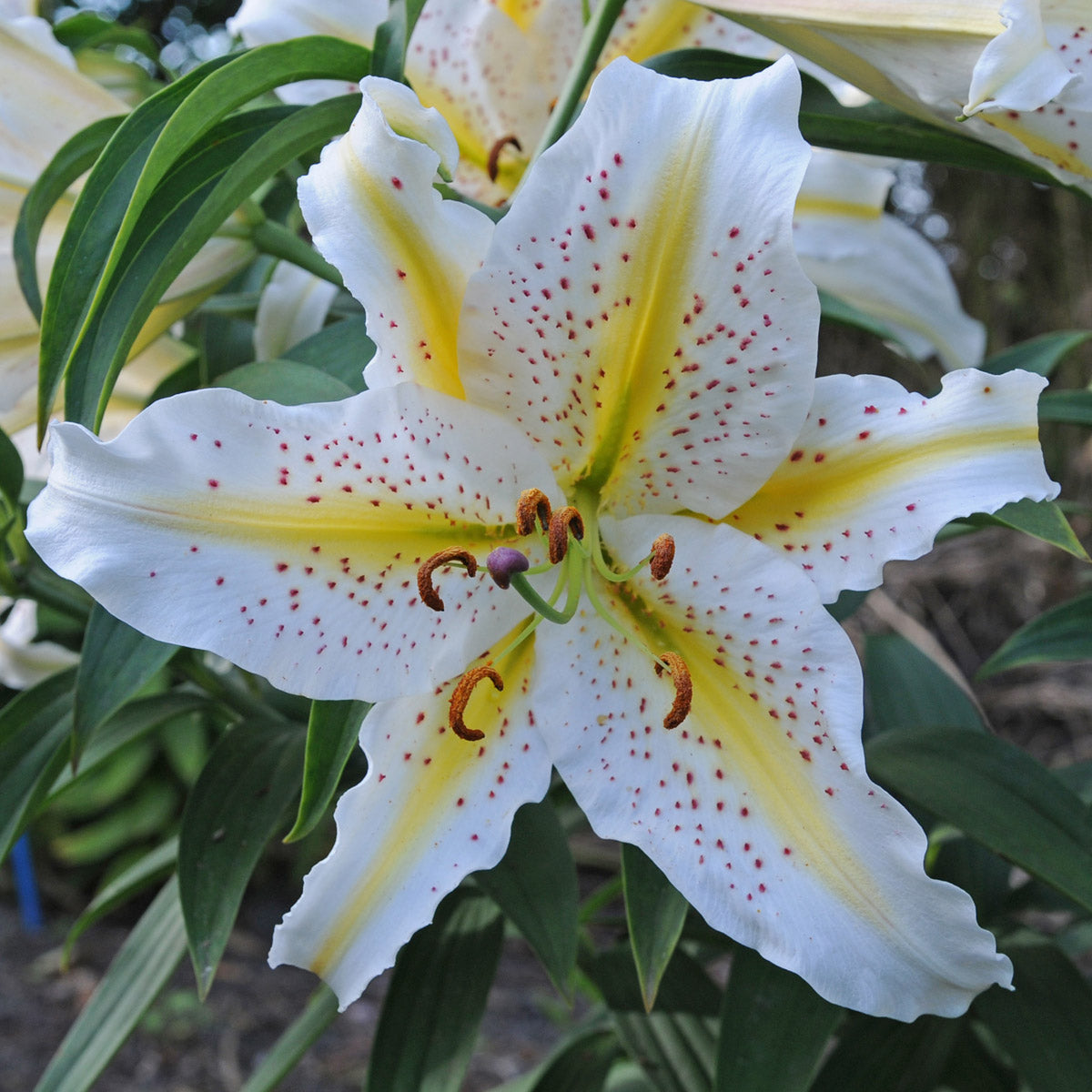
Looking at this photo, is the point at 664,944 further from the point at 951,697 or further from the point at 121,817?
the point at 121,817

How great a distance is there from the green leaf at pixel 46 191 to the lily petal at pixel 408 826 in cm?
27

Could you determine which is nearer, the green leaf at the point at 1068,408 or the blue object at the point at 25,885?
the green leaf at the point at 1068,408

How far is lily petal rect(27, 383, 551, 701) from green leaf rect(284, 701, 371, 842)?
4 cm

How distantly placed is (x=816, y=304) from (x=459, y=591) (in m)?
0.19

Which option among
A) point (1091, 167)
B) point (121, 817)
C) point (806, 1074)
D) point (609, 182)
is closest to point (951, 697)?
point (806, 1074)

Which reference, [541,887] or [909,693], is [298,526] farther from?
[909,693]

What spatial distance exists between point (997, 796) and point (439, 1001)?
39cm

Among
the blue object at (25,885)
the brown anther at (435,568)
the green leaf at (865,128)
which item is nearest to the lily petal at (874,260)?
the green leaf at (865,128)

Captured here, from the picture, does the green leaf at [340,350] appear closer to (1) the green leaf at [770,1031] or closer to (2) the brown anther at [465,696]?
(2) the brown anther at [465,696]

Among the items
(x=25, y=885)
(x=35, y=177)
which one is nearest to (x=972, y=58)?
(x=35, y=177)

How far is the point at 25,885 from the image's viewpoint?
6.33ft

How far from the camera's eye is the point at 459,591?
18.5 inches

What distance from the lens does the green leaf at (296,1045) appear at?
0.80 metres

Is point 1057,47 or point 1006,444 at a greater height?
point 1057,47
